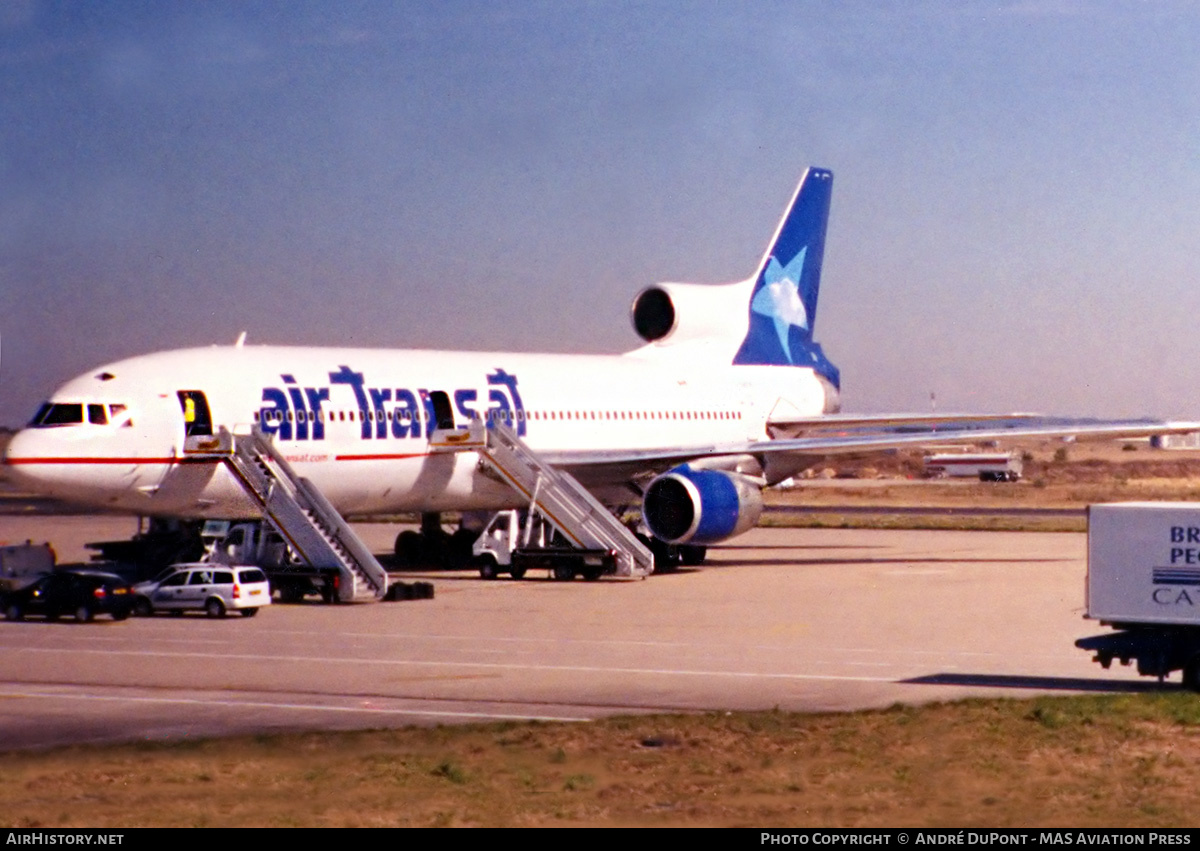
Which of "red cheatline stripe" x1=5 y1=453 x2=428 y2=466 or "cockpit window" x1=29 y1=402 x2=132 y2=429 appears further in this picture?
"cockpit window" x1=29 y1=402 x2=132 y2=429

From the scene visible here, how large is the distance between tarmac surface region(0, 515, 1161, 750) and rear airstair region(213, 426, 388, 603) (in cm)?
91

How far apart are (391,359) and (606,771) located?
82.7 feet

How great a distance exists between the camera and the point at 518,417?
136 feet

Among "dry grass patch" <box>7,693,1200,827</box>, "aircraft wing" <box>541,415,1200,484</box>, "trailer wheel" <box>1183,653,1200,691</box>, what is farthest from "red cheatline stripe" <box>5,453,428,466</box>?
"trailer wheel" <box>1183,653,1200,691</box>

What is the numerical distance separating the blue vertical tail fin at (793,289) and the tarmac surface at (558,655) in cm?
1217

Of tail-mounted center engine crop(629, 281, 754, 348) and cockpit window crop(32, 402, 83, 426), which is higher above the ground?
tail-mounted center engine crop(629, 281, 754, 348)

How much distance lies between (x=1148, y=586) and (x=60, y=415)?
21021 mm

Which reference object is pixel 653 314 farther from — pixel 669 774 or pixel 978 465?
pixel 978 465

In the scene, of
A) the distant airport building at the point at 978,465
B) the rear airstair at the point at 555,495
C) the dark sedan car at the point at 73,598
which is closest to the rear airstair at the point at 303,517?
the dark sedan car at the point at 73,598

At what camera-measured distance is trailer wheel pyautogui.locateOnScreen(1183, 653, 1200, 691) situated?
19.9 metres

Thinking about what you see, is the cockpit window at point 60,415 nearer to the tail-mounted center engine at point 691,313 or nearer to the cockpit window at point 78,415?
the cockpit window at point 78,415

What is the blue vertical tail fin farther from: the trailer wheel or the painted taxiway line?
the painted taxiway line

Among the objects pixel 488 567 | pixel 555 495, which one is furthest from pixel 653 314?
pixel 488 567

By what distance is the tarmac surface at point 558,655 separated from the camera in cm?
1912
